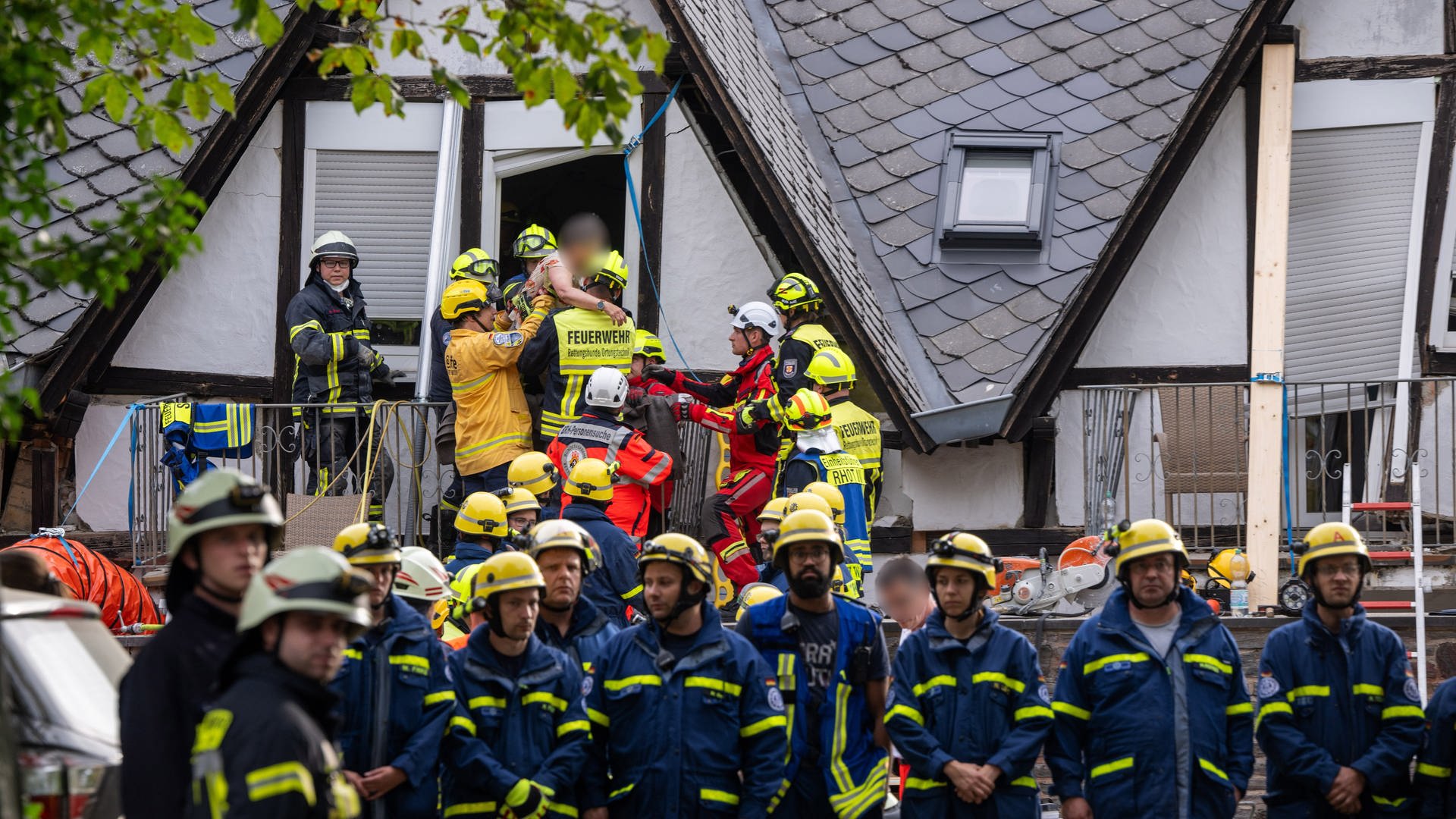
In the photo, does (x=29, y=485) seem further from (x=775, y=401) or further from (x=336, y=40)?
(x=775, y=401)

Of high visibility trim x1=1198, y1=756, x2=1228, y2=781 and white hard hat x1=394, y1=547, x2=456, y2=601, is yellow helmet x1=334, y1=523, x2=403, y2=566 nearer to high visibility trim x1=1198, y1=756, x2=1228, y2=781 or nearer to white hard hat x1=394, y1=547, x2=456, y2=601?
white hard hat x1=394, y1=547, x2=456, y2=601

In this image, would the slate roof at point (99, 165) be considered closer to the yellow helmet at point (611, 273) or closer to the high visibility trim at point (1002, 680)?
the yellow helmet at point (611, 273)

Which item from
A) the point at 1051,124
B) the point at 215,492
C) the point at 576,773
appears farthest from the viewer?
the point at 1051,124

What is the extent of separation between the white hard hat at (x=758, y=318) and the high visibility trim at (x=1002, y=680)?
5.10 metres

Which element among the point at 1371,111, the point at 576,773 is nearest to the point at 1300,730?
the point at 576,773

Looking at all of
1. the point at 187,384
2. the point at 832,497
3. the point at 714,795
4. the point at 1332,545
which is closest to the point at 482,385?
the point at 187,384

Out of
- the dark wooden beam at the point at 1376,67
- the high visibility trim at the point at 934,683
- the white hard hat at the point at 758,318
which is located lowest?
the high visibility trim at the point at 934,683

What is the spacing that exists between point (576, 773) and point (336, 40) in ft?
25.3

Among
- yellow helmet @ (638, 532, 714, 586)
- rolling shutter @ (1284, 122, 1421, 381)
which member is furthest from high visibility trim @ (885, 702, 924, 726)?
rolling shutter @ (1284, 122, 1421, 381)

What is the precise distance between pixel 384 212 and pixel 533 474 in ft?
11.8

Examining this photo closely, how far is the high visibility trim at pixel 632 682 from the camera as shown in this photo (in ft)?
24.7

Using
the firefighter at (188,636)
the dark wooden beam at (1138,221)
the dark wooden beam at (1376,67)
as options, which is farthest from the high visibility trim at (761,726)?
the dark wooden beam at (1376,67)

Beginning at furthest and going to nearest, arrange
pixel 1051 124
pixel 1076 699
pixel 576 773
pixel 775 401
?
pixel 1051 124 < pixel 775 401 < pixel 1076 699 < pixel 576 773

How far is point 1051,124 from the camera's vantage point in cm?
1412
